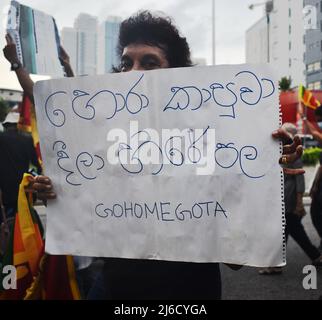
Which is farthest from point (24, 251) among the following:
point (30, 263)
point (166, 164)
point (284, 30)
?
point (284, 30)

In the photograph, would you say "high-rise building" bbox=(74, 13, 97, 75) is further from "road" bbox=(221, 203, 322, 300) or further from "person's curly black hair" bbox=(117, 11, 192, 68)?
"road" bbox=(221, 203, 322, 300)

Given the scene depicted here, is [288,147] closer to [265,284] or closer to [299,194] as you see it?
[265,284]

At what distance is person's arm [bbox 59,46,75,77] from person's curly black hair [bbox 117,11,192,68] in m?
0.42

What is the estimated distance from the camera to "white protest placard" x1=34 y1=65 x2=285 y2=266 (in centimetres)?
147

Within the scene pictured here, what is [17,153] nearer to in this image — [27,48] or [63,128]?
[27,48]

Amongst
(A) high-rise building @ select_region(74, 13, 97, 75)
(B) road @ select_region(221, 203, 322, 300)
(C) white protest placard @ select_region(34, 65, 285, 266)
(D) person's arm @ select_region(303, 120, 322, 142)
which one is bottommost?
(B) road @ select_region(221, 203, 322, 300)

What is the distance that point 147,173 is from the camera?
5.13ft

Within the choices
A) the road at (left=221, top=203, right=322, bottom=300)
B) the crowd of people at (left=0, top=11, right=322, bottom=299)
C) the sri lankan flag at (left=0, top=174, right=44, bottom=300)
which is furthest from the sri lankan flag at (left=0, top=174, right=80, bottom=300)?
the road at (left=221, top=203, right=322, bottom=300)

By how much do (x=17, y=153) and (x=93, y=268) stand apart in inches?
68.3

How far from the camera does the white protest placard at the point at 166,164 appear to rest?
147 centimetres

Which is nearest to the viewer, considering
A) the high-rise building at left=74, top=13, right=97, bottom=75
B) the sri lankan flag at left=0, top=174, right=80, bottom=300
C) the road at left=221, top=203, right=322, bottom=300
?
the sri lankan flag at left=0, top=174, right=80, bottom=300

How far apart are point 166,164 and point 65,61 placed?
3.00 ft

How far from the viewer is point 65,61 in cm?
215
